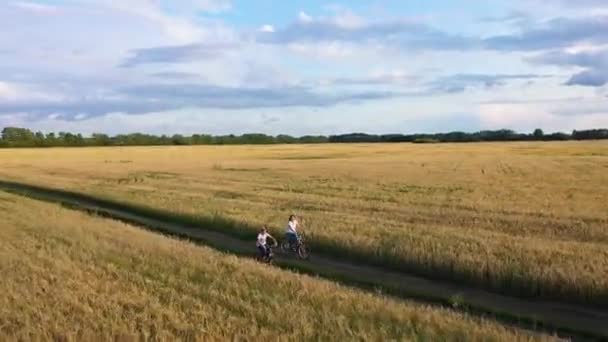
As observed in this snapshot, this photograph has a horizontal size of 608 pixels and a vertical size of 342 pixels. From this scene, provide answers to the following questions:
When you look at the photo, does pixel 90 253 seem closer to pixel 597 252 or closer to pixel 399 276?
pixel 399 276

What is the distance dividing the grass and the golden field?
4.23 meters

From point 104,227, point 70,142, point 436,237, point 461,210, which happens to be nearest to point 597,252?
point 436,237

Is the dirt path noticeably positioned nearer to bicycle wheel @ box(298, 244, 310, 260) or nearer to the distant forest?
bicycle wheel @ box(298, 244, 310, 260)

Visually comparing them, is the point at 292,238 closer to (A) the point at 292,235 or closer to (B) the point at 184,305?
(A) the point at 292,235

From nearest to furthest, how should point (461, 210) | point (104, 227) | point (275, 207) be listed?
1. point (104, 227)
2. point (461, 210)
3. point (275, 207)

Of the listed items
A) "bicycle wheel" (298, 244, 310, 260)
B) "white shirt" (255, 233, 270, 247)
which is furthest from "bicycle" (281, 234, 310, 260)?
"white shirt" (255, 233, 270, 247)

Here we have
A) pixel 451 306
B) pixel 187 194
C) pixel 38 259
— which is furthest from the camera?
pixel 187 194

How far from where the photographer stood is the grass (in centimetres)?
1094

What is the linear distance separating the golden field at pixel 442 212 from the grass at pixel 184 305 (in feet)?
13.9

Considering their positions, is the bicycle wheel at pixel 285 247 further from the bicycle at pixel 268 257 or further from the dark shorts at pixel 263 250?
the dark shorts at pixel 263 250

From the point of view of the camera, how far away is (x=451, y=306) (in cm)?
1570

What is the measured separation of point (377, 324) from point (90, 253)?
9.51 metres

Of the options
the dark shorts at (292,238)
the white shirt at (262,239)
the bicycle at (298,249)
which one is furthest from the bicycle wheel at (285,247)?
the white shirt at (262,239)

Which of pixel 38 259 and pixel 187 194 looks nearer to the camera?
pixel 38 259
